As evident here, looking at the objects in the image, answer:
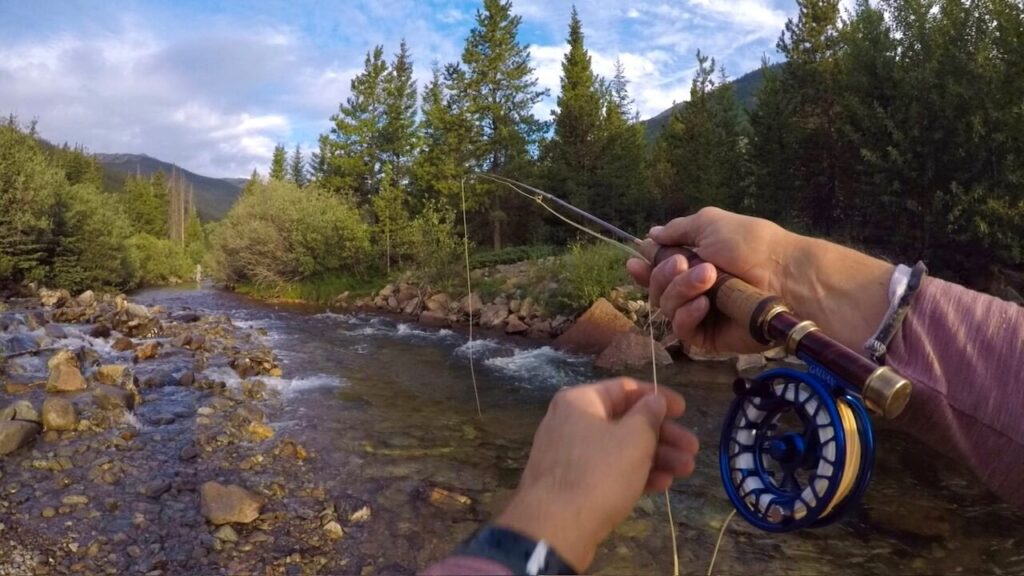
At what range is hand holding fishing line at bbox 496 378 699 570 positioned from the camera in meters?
1.08

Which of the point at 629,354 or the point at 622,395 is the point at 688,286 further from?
the point at 629,354

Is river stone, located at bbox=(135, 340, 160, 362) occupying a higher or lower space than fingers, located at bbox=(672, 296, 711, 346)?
lower

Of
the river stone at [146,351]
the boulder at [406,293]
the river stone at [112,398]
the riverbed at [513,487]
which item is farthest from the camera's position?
the boulder at [406,293]

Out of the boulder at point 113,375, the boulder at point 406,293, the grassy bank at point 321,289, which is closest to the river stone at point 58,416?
the boulder at point 113,375

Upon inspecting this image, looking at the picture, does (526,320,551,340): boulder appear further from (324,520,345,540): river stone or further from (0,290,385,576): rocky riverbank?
(324,520,345,540): river stone

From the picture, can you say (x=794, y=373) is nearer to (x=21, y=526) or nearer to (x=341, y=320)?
(x=21, y=526)

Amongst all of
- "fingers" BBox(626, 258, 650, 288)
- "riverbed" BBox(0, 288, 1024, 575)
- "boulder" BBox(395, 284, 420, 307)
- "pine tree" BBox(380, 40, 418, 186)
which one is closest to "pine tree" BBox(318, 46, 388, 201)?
"pine tree" BBox(380, 40, 418, 186)

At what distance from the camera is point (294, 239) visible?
25.7 m

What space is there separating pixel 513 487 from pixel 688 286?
3671mm

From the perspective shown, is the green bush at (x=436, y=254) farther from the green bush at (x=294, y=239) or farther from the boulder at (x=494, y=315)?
the green bush at (x=294, y=239)

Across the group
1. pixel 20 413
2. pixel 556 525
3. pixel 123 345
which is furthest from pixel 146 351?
pixel 556 525

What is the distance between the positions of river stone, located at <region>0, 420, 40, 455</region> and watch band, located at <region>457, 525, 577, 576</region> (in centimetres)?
600

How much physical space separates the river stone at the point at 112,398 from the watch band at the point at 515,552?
22.9 feet

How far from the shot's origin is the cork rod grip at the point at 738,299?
1.65 metres
